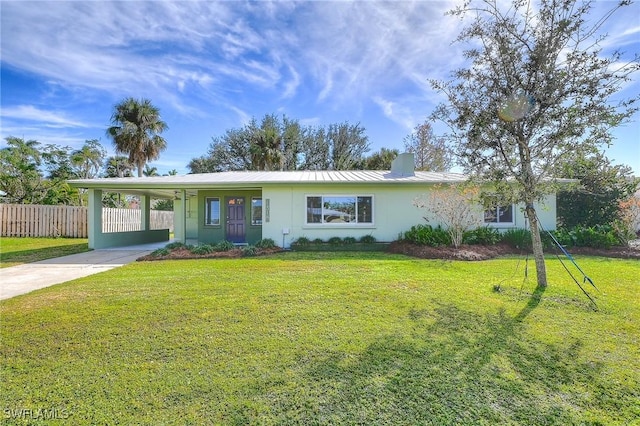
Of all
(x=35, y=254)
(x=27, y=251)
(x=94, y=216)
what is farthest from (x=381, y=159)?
(x=27, y=251)

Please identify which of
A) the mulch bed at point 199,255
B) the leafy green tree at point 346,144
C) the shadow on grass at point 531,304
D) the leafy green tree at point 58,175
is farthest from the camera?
the leafy green tree at point 346,144

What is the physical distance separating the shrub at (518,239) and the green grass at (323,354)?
194 inches

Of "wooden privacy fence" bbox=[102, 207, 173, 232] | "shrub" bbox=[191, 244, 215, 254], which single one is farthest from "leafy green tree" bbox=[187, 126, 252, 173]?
"shrub" bbox=[191, 244, 215, 254]

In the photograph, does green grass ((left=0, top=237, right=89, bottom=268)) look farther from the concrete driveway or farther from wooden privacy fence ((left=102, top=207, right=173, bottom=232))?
wooden privacy fence ((left=102, top=207, right=173, bottom=232))

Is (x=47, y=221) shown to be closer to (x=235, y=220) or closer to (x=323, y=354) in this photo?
(x=235, y=220)

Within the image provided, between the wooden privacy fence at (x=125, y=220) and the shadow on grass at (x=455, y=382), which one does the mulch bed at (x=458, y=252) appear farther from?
→ the wooden privacy fence at (x=125, y=220)

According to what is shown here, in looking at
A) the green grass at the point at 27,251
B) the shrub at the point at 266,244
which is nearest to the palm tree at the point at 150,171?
the green grass at the point at 27,251

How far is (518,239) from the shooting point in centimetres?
1109

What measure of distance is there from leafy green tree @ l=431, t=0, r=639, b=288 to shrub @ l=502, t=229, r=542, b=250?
5818 mm

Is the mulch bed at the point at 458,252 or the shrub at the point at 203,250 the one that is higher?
the shrub at the point at 203,250

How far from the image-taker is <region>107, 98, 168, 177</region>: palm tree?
20875 millimetres

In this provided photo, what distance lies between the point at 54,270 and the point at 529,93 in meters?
11.4

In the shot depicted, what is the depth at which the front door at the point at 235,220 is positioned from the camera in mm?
14320

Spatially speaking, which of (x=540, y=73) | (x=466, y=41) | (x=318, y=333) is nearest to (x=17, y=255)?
(x=318, y=333)
